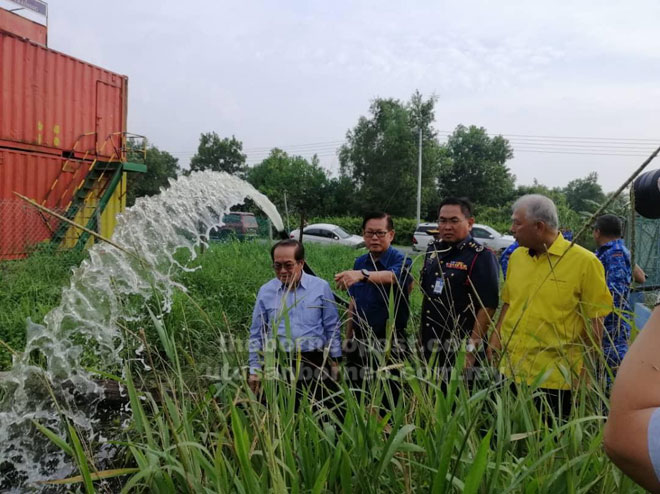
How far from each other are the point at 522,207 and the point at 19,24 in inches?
558

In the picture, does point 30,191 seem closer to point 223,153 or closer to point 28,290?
point 28,290

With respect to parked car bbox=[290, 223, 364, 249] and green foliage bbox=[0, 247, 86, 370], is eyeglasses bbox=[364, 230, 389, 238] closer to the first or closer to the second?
green foliage bbox=[0, 247, 86, 370]

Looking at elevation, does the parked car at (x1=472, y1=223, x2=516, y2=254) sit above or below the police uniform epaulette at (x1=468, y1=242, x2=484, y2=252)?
below

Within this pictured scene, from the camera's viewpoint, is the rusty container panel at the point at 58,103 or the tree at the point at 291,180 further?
the tree at the point at 291,180

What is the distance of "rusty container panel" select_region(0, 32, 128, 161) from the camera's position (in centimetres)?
902

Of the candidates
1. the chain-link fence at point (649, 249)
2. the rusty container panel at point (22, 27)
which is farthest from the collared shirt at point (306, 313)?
the rusty container panel at point (22, 27)

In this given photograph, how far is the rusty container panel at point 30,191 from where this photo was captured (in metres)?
8.23

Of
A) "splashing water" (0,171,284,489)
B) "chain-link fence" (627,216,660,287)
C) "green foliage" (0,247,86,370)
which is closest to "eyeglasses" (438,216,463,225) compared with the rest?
"splashing water" (0,171,284,489)

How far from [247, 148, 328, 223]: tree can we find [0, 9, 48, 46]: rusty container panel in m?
17.9

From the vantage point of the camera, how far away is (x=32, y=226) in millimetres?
8617

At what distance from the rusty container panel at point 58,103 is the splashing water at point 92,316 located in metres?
6.56

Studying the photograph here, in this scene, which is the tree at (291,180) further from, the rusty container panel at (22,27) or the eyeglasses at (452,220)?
the eyeglasses at (452,220)

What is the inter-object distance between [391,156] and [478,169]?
2540 centimetres

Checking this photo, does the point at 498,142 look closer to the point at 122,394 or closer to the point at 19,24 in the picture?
the point at 19,24
